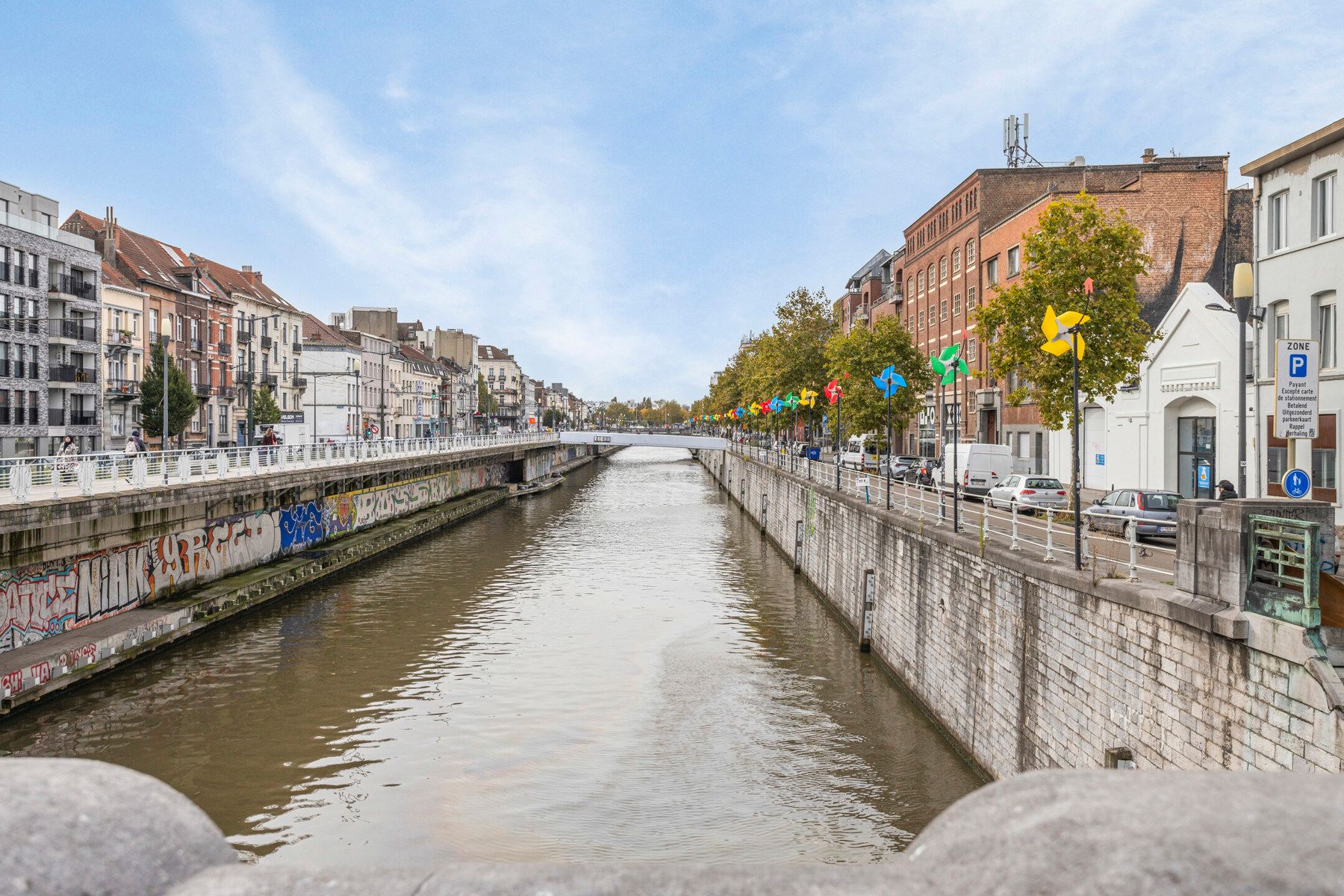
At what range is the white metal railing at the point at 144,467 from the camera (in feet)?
63.3

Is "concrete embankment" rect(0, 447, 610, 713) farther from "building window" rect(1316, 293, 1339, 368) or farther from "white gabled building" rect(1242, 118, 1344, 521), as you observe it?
"building window" rect(1316, 293, 1339, 368)

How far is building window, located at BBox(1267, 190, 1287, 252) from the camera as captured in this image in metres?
25.4

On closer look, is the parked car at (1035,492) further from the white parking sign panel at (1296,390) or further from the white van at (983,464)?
the white parking sign panel at (1296,390)

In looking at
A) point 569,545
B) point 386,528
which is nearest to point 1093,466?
point 569,545

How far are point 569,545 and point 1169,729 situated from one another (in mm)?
36918

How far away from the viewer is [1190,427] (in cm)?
3300

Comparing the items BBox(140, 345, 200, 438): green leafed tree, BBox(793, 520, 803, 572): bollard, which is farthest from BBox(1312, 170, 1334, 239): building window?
BBox(140, 345, 200, 438): green leafed tree

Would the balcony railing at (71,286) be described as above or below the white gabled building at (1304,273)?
above

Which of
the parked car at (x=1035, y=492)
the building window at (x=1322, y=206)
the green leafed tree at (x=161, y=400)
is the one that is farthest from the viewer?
the green leafed tree at (x=161, y=400)

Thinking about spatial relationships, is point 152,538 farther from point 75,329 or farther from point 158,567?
point 75,329

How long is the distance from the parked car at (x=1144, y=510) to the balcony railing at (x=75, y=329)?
4694cm

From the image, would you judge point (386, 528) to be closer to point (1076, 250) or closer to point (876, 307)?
point (1076, 250)

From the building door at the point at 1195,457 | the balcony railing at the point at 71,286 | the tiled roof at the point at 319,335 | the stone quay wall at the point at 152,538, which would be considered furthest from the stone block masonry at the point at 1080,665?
the tiled roof at the point at 319,335

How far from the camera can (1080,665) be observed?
11.9 metres
